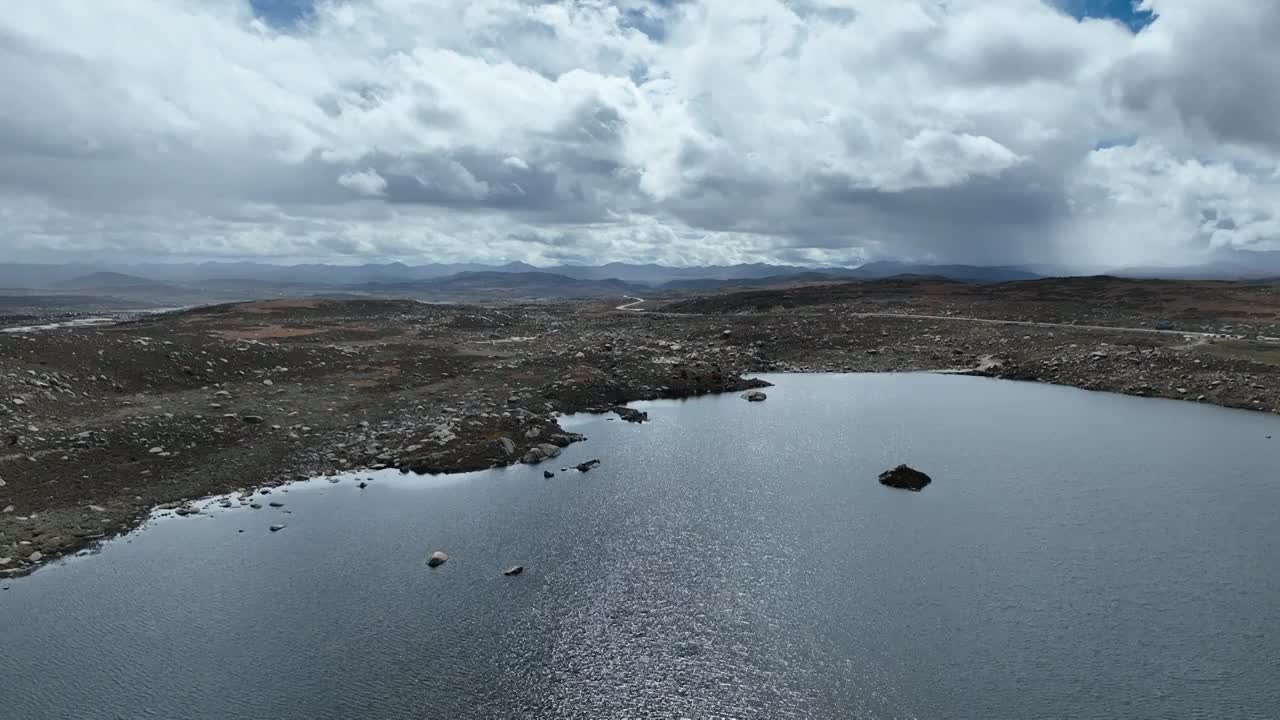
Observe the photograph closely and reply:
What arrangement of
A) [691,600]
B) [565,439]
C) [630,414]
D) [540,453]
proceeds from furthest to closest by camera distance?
[630,414]
[565,439]
[540,453]
[691,600]

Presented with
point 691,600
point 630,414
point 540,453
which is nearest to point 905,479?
point 691,600

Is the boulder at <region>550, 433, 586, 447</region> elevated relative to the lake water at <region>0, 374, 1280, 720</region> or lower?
elevated

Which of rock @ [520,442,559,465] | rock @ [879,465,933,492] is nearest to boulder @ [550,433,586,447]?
rock @ [520,442,559,465]

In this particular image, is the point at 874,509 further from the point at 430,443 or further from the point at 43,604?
the point at 43,604

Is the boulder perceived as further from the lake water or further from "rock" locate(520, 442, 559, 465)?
the lake water

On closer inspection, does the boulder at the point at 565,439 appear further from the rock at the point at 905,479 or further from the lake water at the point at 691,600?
the rock at the point at 905,479

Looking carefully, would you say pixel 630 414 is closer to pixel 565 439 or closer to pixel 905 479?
pixel 565 439
